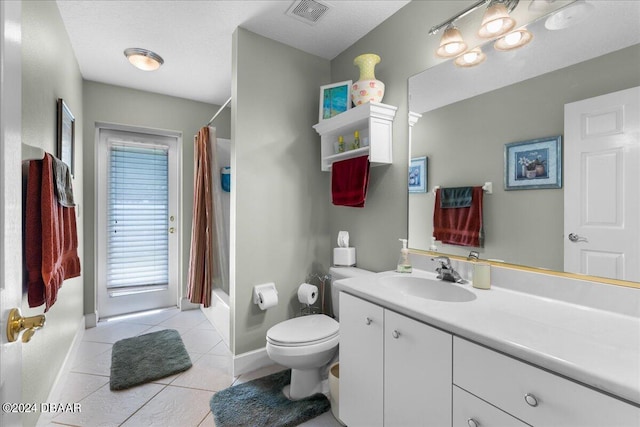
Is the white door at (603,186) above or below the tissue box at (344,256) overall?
above

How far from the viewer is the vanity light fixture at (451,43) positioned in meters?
1.48

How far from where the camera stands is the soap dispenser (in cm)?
166

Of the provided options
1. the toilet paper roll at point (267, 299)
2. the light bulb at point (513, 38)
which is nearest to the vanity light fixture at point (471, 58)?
Answer: the light bulb at point (513, 38)

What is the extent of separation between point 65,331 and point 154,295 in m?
1.28

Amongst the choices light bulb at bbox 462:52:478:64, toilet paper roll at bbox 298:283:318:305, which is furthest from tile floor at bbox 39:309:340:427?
light bulb at bbox 462:52:478:64

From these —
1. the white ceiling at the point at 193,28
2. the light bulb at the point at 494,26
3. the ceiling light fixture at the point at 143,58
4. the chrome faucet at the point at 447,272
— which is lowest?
the chrome faucet at the point at 447,272

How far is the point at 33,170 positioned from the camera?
1.29 meters

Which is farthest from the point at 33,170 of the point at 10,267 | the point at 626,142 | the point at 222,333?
the point at 626,142

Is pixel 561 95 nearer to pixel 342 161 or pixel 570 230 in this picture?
pixel 570 230

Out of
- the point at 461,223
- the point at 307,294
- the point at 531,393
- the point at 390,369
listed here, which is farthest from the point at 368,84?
the point at 531,393

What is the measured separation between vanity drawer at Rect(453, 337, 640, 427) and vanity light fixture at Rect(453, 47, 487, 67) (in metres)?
1.30

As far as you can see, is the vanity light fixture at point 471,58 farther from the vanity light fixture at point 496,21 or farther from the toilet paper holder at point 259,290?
the toilet paper holder at point 259,290

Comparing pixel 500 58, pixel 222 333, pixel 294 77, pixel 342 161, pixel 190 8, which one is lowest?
pixel 222 333

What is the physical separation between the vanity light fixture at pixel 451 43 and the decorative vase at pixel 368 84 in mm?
418
